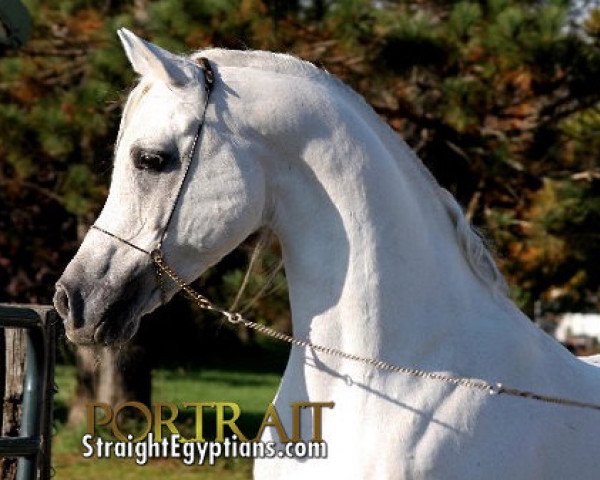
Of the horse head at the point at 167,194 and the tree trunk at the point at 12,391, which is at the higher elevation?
the horse head at the point at 167,194

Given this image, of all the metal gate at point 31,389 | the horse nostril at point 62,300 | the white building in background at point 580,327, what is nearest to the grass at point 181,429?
the metal gate at point 31,389

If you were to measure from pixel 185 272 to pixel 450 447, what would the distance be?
2.44 feet

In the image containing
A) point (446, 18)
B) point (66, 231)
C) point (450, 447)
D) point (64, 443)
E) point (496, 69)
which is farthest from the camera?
point (66, 231)

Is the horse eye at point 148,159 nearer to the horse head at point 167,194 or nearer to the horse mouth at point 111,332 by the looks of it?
the horse head at point 167,194

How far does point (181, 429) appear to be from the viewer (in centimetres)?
1052

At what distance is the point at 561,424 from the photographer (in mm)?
2998

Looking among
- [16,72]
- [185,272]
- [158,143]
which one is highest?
[16,72]

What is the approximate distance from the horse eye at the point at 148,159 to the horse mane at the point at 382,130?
0.31 meters

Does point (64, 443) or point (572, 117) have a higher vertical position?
point (572, 117)

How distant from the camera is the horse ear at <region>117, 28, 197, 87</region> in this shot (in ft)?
9.55

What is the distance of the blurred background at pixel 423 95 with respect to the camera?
25.8 feet

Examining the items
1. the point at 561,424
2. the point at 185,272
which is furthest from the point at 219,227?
the point at 561,424

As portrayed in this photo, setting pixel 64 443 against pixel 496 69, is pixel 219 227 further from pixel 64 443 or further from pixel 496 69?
pixel 64 443

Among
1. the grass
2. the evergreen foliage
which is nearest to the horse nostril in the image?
the evergreen foliage
